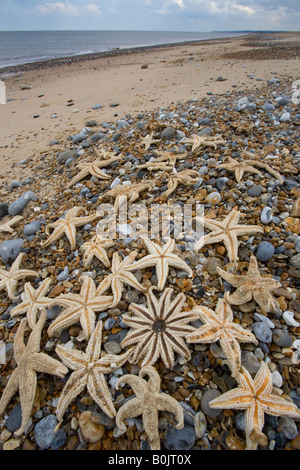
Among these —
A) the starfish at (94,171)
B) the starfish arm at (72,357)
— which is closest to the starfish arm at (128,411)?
the starfish arm at (72,357)

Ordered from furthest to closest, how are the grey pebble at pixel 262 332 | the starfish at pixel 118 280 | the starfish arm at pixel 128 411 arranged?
the starfish at pixel 118 280 < the grey pebble at pixel 262 332 < the starfish arm at pixel 128 411

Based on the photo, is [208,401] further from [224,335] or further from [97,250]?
[97,250]

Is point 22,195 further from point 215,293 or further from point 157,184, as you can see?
point 215,293

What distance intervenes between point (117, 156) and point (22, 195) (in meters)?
2.13

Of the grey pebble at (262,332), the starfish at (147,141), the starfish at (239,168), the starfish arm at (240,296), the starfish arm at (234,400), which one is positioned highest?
the starfish at (147,141)

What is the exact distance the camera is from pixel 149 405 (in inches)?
84.4

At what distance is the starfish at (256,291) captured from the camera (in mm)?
2650

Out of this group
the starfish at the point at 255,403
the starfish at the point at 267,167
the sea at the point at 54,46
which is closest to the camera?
the starfish at the point at 255,403

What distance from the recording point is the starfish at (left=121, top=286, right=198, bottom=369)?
239cm

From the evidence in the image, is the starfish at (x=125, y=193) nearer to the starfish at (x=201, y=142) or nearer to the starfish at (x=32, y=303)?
the starfish at (x=201, y=142)

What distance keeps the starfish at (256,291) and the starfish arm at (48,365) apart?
1.78 m

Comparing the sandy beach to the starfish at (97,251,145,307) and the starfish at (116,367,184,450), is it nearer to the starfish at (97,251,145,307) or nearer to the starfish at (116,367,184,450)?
the starfish at (97,251,145,307)

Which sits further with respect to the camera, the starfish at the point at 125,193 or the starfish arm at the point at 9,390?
the starfish at the point at 125,193

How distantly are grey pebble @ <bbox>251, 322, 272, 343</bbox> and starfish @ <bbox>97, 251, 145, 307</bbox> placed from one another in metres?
1.24
